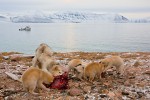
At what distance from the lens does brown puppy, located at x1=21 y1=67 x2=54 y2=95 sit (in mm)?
9247

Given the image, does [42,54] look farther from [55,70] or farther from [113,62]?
[113,62]

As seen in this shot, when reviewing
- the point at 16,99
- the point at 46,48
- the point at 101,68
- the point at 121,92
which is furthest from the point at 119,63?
the point at 16,99

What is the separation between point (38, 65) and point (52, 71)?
58 cm

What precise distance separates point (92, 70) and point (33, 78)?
250 cm

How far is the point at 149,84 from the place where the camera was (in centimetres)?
1096

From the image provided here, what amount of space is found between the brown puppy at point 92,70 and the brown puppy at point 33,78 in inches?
65.3

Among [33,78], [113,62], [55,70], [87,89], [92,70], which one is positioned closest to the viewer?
[33,78]

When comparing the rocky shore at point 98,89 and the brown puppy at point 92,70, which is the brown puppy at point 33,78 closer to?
the rocky shore at point 98,89

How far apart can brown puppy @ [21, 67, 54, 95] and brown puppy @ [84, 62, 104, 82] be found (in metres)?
1.66

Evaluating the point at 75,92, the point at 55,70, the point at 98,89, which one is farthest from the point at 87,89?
the point at 55,70

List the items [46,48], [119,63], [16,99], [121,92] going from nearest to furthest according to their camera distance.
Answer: [16,99] → [121,92] → [46,48] → [119,63]

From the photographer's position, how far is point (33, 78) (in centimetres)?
922

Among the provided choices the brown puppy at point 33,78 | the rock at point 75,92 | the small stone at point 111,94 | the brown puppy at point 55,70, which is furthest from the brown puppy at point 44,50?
the small stone at point 111,94

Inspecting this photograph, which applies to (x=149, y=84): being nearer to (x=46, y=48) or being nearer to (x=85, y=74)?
(x=85, y=74)
